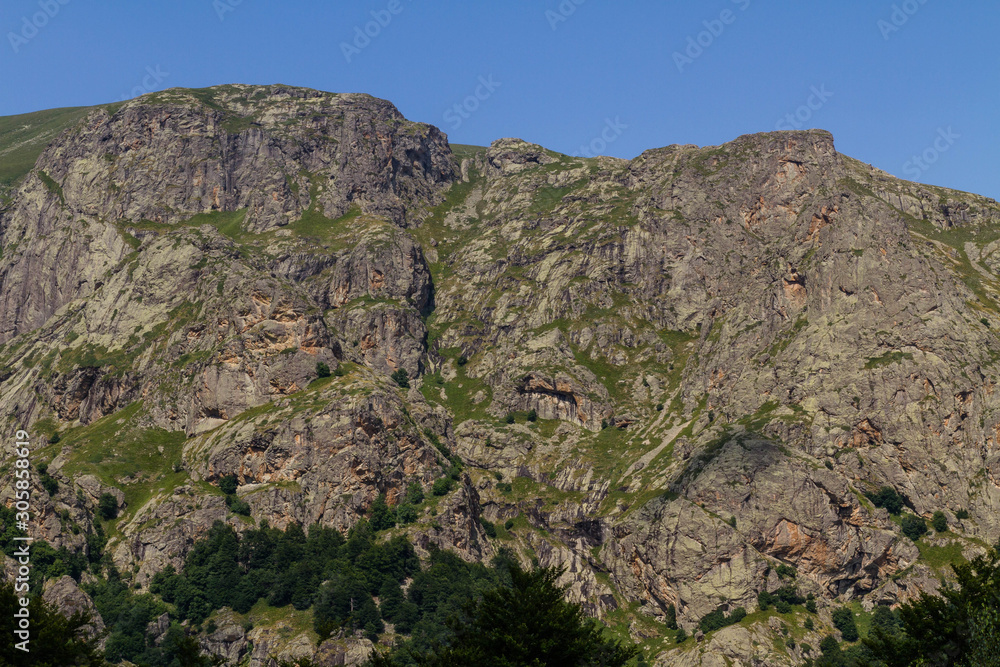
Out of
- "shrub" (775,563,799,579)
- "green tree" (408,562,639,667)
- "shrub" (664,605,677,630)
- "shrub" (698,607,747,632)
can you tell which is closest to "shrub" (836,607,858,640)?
"shrub" (775,563,799,579)

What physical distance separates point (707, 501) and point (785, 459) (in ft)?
68.0

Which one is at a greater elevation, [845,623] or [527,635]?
[527,635]

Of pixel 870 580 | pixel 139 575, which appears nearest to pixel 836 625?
pixel 870 580

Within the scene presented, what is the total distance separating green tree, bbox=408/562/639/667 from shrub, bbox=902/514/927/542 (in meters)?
142

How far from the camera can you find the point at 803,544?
19138cm

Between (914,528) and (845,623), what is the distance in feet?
93.8

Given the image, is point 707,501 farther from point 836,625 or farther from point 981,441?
point 981,441

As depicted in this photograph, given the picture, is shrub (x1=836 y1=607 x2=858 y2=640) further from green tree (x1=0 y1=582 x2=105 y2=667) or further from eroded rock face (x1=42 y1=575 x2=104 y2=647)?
green tree (x1=0 y1=582 x2=105 y2=667)

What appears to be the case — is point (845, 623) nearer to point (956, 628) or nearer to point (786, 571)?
point (786, 571)

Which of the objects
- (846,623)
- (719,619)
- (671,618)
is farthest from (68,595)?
(846,623)

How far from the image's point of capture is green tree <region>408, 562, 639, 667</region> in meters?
66.2

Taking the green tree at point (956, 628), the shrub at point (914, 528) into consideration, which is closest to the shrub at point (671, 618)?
the shrub at point (914, 528)

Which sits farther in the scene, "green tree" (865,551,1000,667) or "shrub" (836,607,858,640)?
"shrub" (836,607,858,640)

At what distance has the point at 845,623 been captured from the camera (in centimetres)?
17762
